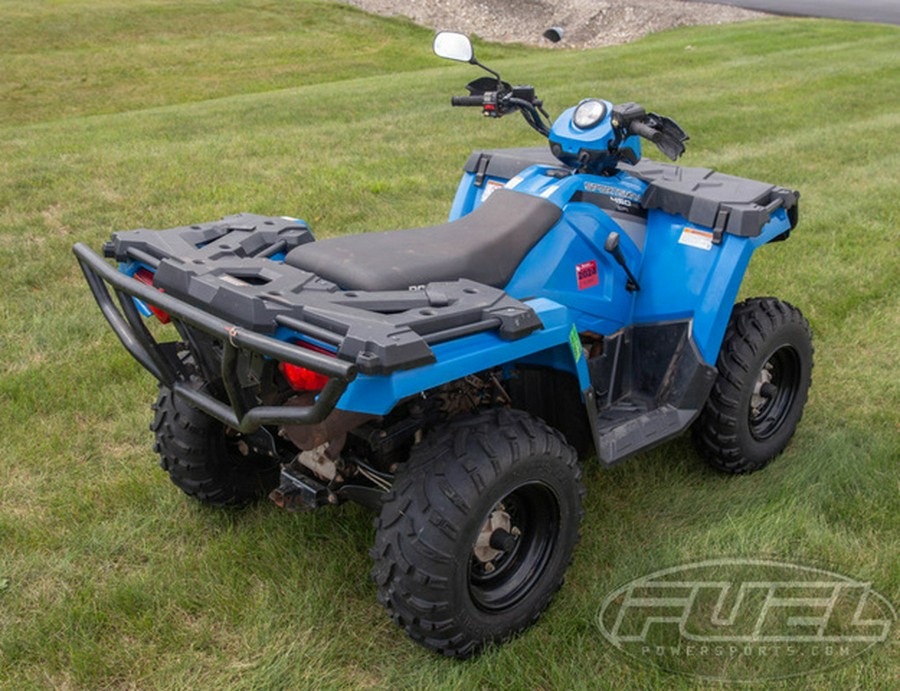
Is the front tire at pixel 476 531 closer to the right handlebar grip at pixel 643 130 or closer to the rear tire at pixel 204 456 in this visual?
the rear tire at pixel 204 456

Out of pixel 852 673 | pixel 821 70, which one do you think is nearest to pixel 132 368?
pixel 852 673

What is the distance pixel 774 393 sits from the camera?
3.95m

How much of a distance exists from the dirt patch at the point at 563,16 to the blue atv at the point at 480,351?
17020mm

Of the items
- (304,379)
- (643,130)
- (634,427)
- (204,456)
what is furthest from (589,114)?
(204,456)

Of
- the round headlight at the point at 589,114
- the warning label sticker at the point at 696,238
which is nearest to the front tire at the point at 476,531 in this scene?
the warning label sticker at the point at 696,238

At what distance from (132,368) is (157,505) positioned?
1308mm

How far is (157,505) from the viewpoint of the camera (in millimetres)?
3623

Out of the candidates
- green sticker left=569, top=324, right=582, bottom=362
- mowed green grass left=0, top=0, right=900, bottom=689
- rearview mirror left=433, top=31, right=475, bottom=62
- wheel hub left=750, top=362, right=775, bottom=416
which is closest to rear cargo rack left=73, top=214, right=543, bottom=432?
green sticker left=569, top=324, right=582, bottom=362

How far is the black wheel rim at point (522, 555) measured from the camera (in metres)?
2.93

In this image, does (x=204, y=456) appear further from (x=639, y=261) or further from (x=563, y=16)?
(x=563, y=16)

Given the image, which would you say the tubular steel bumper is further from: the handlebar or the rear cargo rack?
the handlebar

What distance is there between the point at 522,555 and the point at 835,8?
874 inches

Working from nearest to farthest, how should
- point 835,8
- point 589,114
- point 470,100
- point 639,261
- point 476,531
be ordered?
1. point 476,531
2. point 589,114
3. point 639,261
4. point 470,100
5. point 835,8

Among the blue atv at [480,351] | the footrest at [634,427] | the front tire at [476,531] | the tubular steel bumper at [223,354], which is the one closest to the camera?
the tubular steel bumper at [223,354]
